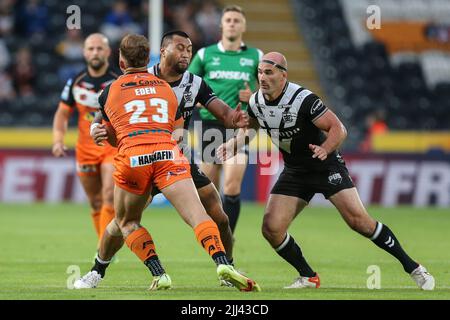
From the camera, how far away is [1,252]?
13125 millimetres

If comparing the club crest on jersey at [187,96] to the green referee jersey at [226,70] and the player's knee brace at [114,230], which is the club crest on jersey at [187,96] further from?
the green referee jersey at [226,70]

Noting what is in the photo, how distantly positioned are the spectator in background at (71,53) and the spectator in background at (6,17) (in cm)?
127

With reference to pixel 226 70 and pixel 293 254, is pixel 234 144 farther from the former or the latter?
pixel 226 70

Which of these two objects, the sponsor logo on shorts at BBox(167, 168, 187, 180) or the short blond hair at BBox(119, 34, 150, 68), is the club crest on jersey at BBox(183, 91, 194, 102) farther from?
the sponsor logo on shorts at BBox(167, 168, 187, 180)

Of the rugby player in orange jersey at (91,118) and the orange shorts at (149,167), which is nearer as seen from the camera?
the orange shorts at (149,167)

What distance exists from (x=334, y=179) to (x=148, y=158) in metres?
1.91

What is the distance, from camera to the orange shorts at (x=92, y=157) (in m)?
12.7

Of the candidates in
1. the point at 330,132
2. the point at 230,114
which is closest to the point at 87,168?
the point at 230,114

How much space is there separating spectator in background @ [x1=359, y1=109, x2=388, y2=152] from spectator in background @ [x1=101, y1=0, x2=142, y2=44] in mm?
5749

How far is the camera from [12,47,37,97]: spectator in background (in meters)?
23.8

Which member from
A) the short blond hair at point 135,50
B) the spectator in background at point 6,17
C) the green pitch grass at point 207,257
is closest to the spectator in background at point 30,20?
the spectator in background at point 6,17
